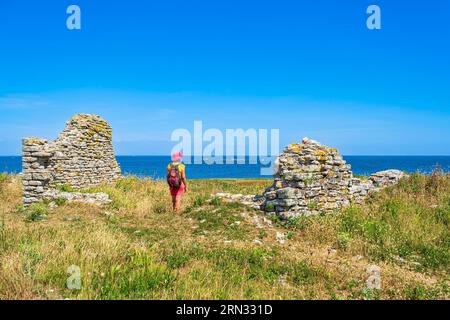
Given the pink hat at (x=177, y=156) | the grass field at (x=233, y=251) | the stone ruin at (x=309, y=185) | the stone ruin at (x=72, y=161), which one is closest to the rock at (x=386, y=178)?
the grass field at (x=233, y=251)

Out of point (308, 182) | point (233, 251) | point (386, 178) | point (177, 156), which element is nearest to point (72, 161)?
point (177, 156)

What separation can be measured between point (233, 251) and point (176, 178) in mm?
5094

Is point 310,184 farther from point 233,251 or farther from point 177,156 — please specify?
point 177,156

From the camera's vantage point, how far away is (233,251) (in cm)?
765

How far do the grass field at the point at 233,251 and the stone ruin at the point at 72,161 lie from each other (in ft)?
5.44

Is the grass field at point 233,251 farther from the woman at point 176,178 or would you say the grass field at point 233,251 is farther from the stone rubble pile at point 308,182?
the stone rubble pile at point 308,182

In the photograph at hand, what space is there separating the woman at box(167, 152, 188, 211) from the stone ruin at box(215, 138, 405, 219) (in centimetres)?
240

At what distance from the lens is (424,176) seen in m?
13.1

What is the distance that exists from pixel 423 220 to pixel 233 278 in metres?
6.66

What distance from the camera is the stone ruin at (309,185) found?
10.7 meters

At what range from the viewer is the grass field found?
550cm

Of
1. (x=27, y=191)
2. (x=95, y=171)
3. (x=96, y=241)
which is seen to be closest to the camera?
(x=96, y=241)
